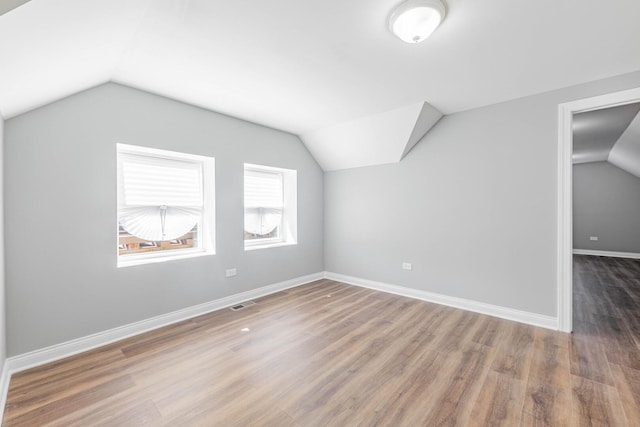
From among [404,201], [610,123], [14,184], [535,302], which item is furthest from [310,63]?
[610,123]

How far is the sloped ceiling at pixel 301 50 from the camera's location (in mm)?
1543

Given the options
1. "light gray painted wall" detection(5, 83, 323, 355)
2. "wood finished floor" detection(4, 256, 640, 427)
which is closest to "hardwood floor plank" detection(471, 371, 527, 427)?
"wood finished floor" detection(4, 256, 640, 427)

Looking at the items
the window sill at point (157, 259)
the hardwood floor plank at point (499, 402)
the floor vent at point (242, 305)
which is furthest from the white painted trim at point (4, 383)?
the hardwood floor plank at point (499, 402)

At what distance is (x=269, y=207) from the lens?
13.7 feet

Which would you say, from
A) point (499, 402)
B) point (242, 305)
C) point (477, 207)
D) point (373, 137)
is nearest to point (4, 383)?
point (242, 305)

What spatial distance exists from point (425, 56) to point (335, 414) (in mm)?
2719

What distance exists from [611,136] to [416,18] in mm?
5351

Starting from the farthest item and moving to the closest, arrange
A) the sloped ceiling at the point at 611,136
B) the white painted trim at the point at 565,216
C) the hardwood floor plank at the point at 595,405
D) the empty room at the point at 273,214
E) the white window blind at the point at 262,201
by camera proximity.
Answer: the white window blind at the point at 262,201 → the sloped ceiling at the point at 611,136 → the white painted trim at the point at 565,216 → the empty room at the point at 273,214 → the hardwood floor plank at the point at 595,405

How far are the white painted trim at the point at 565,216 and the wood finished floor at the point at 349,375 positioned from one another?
279 millimetres

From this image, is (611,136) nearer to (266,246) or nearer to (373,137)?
(373,137)

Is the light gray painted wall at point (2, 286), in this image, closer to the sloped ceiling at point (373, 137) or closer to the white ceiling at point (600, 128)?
the sloped ceiling at point (373, 137)

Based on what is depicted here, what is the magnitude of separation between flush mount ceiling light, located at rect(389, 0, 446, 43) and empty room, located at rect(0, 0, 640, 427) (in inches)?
0.6

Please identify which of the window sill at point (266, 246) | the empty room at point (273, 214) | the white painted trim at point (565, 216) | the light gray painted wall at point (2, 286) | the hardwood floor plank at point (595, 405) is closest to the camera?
the hardwood floor plank at point (595, 405)

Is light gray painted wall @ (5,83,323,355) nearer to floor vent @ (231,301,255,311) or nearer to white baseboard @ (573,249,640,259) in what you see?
floor vent @ (231,301,255,311)
